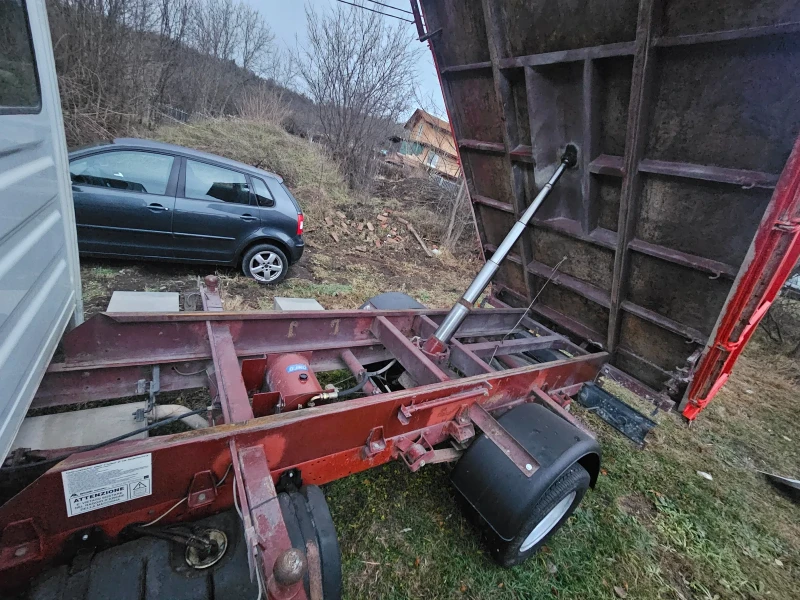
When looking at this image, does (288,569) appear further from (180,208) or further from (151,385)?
(180,208)

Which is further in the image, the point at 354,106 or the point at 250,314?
the point at 354,106

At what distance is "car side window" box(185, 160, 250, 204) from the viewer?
4961 millimetres

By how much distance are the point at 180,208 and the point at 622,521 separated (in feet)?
19.0

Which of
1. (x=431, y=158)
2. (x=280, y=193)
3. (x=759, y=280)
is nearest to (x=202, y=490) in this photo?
(x=759, y=280)

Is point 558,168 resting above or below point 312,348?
above

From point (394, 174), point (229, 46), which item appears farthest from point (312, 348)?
point (229, 46)

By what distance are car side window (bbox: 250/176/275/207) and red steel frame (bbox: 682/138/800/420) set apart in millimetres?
5289

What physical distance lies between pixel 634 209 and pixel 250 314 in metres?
2.73

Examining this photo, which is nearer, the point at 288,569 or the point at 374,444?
the point at 288,569

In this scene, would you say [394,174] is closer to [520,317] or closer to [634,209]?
[520,317]

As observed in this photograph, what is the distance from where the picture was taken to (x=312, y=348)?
9.12ft

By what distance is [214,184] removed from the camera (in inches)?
201

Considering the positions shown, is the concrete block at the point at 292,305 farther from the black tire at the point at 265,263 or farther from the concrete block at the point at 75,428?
the black tire at the point at 265,263

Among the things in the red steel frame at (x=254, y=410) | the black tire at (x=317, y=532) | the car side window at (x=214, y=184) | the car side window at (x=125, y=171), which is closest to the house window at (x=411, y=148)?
the car side window at (x=214, y=184)
